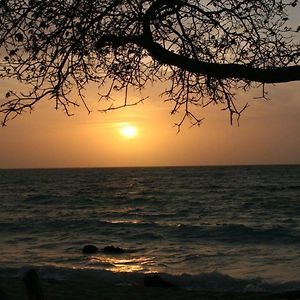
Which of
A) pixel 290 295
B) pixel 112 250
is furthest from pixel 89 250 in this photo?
pixel 290 295

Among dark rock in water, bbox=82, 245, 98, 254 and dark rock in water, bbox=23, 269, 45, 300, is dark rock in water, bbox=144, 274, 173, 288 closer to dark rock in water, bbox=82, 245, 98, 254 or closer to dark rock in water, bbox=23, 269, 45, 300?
dark rock in water, bbox=82, 245, 98, 254

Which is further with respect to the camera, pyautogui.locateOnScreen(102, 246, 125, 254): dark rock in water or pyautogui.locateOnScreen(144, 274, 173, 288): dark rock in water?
pyautogui.locateOnScreen(102, 246, 125, 254): dark rock in water

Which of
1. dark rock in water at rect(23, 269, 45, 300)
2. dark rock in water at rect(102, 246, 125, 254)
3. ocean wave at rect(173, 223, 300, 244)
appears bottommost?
ocean wave at rect(173, 223, 300, 244)

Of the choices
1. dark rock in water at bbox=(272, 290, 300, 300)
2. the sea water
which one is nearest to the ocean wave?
the sea water

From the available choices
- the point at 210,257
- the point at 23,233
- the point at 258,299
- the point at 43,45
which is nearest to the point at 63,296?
A: the point at 258,299

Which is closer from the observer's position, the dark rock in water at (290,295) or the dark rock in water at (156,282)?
the dark rock in water at (290,295)

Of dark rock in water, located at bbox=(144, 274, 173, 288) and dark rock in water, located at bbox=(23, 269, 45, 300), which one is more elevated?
dark rock in water, located at bbox=(23, 269, 45, 300)

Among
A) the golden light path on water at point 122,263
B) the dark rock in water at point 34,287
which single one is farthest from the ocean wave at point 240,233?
the dark rock in water at point 34,287

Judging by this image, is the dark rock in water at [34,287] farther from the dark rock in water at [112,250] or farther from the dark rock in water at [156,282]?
the dark rock in water at [112,250]

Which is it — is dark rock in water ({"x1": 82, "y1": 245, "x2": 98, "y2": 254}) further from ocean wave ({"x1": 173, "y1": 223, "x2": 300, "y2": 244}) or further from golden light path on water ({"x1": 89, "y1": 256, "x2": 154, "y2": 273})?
ocean wave ({"x1": 173, "y1": 223, "x2": 300, "y2": 244})

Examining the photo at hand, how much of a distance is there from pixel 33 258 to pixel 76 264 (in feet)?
6.30

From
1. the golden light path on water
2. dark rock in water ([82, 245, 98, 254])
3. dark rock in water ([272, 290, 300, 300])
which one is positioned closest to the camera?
dark rock in water ([272, 290, 300, 300])

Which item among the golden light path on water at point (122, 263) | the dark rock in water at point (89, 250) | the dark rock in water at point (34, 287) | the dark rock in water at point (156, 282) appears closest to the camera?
the dark rock in water at point (34, 287)

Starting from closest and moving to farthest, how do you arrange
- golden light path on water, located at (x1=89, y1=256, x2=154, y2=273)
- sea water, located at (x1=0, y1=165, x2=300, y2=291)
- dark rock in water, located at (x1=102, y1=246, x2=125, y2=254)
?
1. sea water, located at (x1=0, y1=165, x2=300, y2=291)
2. golden light path on water, located at (x1=89, y1=256, x2=154, y2=273)
3. dark rock in water, located at (x1=102, y1=246, x2=125, y2=254)
